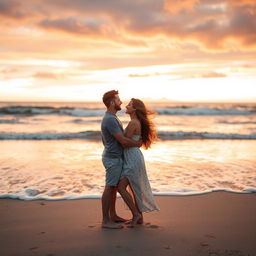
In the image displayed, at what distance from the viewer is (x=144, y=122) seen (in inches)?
196

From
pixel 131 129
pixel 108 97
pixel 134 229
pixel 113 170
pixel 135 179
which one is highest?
pixel 108 97

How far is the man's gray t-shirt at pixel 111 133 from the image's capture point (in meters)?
4.70

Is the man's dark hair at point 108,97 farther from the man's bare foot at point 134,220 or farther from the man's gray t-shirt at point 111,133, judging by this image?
the man's bare foot at point 134,220

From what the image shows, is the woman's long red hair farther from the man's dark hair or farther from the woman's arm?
the man's dark hair

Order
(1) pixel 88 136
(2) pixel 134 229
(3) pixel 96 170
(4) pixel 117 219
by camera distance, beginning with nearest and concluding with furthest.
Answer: (2) pixel 134 229, (4) pixel 117 219, (3) pixel 96 170, (1) pixel 88 136

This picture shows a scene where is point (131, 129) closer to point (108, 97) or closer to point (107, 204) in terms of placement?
point (108, 97)

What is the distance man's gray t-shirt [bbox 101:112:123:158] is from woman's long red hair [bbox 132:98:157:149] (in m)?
0.36

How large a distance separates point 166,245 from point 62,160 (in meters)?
6.28

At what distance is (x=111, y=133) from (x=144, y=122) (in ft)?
1.85

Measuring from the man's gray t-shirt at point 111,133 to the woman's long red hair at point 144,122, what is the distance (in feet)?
1.18

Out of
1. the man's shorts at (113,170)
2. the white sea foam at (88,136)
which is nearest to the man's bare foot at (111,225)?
the man's shorts at (113,170)

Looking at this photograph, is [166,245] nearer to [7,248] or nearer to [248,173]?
[7,248]

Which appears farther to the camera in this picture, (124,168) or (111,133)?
(124,168)

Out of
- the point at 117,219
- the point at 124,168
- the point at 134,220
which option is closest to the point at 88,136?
the point at 117,219
